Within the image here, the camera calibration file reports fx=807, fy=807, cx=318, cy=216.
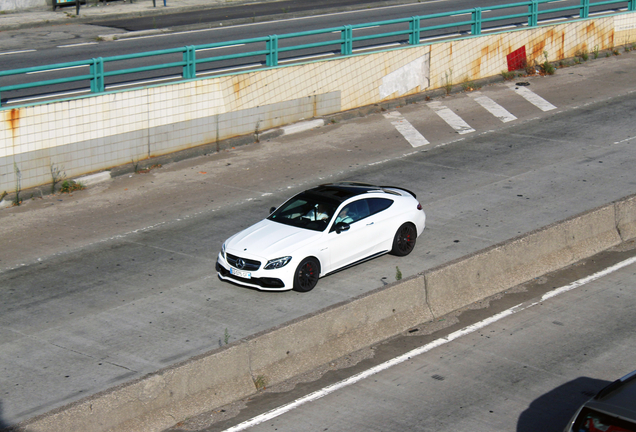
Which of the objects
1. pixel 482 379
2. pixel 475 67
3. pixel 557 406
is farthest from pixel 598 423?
pixel 475 67

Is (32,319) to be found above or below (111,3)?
below

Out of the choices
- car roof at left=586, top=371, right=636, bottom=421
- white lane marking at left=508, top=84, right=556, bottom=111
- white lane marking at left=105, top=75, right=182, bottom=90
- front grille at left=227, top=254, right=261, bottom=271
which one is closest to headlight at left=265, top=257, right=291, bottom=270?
front grille at left=227, top=254, right=261, bottom=271

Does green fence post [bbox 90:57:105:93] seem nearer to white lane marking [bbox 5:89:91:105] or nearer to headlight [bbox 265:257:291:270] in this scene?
white lane marking [bbox 5:89:91:105]

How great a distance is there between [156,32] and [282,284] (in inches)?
819

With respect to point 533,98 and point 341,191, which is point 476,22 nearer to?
point 533,98

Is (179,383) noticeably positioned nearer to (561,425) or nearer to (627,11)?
(561,425)

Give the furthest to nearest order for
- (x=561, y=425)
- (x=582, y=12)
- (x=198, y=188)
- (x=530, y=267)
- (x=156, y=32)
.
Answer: (x=156, y=32) → (x=582, y=12) → (x=198, y=188) → (x=530, y=267) → (x=561, y=425)

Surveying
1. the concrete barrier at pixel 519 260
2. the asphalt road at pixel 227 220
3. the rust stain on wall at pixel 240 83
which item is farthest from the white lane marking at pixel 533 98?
the concrete barrier at pixel 519 260

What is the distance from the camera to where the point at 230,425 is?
340 inches

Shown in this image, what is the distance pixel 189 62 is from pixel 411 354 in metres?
11.6

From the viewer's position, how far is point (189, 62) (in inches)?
767

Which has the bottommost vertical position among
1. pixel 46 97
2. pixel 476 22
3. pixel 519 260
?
pixel 519 260

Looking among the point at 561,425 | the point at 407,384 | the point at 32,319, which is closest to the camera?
the point at 561,425

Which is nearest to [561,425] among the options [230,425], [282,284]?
[230,425]
